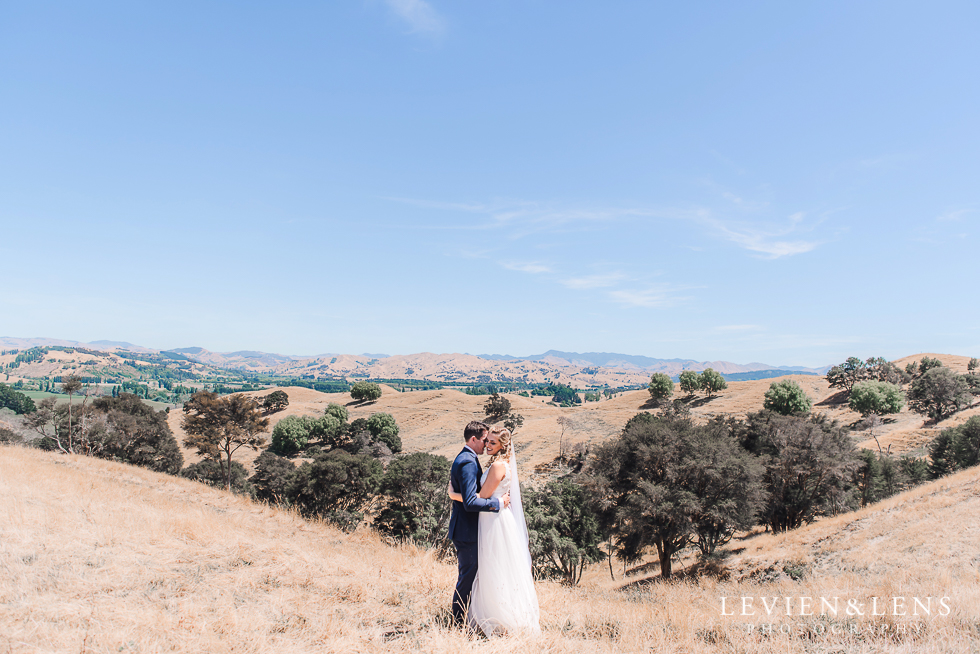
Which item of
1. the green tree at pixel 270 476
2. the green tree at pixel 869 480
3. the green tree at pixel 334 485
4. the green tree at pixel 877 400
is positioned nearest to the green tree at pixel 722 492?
the green tree at pixel 869 480

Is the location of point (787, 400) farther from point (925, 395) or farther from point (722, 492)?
point (722, 492)

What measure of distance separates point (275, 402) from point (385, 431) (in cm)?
4688

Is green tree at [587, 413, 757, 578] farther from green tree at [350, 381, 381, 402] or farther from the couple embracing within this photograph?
green tree at [350, 381, 381, 402]

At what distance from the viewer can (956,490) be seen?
20.2 m

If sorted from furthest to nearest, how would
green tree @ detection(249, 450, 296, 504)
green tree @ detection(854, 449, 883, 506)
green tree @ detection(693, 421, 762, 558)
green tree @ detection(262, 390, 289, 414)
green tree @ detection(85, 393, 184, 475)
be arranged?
green tree @ detection(262, 390, 289, 414) < green tree @ detection(249, 450, 296, 504) < green tree @ detection(85, 393, 184, 475) < green tree @ detection(854, 449, 883, 506) < green tree @ detection(693, 421, 762, 558)

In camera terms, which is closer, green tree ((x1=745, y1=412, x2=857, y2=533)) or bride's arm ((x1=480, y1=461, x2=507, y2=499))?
bride's arm ((x1=480, y1=461, x2=507, y2=499))

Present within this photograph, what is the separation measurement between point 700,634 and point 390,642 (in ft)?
13.0

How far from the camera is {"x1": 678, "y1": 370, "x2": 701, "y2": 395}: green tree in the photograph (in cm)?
10144

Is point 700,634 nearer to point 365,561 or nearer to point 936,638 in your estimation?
point 936,638

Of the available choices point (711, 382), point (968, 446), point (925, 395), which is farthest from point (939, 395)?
point (711, 382)

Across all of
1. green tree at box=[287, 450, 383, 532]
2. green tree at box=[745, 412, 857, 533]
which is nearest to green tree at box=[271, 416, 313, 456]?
green tree at box=[287, 450, 383, 532]

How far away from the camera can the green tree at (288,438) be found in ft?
244

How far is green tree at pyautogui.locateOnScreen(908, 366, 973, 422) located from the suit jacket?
8004cm

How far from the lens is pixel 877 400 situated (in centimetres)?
6644
